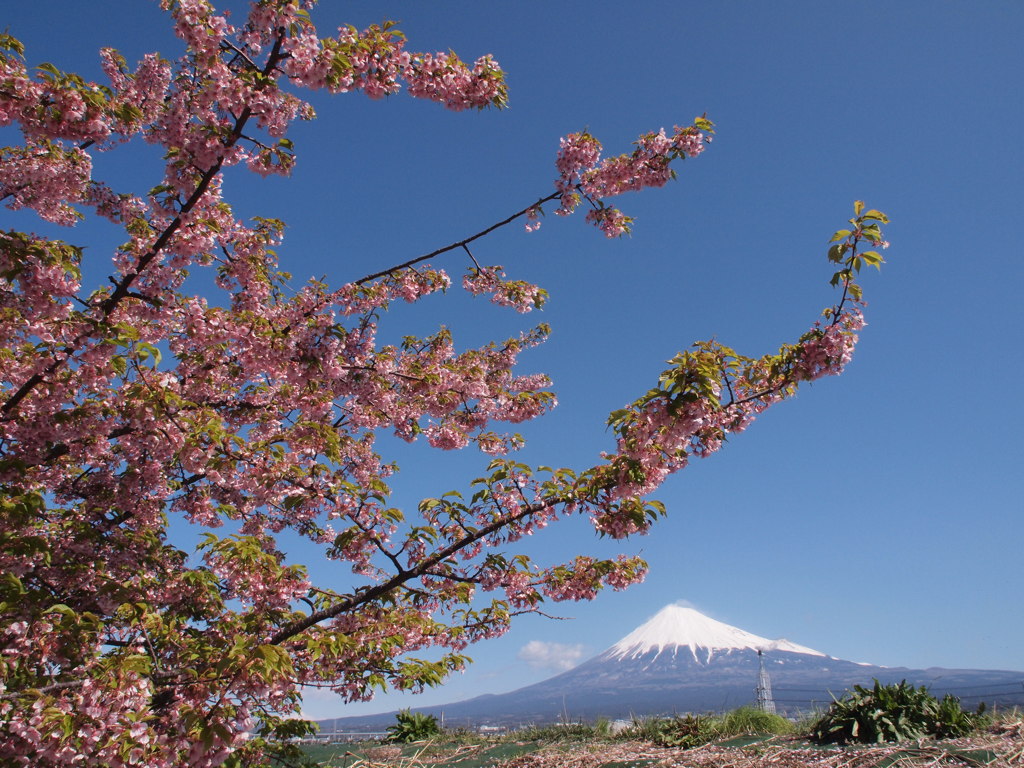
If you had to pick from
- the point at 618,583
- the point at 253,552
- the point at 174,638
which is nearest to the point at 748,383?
the point at 618,583

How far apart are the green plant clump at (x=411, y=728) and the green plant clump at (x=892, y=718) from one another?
829 cm

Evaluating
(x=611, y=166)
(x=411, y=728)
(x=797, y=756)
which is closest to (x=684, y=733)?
(x=797, y=756)

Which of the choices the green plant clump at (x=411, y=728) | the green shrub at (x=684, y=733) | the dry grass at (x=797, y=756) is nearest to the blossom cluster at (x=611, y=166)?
the dry grass at (x=797, y=756)

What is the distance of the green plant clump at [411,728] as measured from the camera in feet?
39.8

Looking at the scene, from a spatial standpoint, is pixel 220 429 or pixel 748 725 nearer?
pixel 220 429

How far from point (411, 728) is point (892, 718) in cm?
953

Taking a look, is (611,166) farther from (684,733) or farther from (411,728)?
(411,728)

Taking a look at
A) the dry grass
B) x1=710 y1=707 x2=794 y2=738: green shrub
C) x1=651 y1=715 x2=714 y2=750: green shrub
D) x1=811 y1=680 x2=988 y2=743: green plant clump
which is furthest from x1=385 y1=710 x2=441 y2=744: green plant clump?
x1=811 y1=680 x2=988 y2=743: green plant clump

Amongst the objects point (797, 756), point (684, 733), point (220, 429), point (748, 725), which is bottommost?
point (748, 725)

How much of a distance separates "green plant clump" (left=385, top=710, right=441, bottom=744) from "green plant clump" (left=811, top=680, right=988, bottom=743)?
27.2ft

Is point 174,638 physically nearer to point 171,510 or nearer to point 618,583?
point 171,510

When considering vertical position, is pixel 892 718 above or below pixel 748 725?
above

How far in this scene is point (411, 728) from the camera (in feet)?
40.4

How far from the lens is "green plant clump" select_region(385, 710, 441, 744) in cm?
1213
